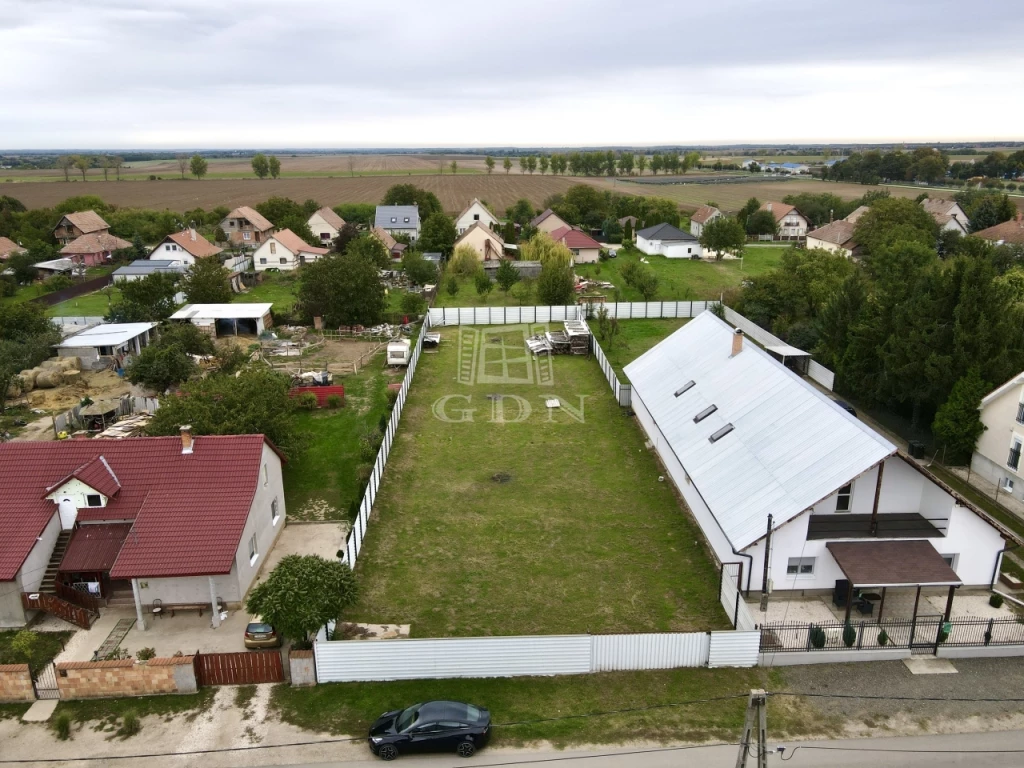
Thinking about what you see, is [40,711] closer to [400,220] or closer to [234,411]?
[234,411]

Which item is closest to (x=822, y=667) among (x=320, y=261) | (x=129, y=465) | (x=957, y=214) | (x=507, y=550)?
(x=507, y=550)

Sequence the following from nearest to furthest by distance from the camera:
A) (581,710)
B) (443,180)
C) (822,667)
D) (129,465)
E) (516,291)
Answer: (581,710) < (822,667) < (129,465) < (516,291) < (443,180)

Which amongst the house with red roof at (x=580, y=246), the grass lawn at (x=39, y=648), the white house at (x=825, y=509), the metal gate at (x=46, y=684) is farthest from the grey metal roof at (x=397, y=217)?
the metal gate at (x=46, y=684)

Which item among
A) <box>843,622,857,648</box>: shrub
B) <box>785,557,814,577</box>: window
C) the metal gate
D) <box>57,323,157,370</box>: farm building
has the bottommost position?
the metal gate

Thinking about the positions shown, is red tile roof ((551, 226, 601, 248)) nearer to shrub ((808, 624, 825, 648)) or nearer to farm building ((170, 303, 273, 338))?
farm building ((170, 303, 273, 338))

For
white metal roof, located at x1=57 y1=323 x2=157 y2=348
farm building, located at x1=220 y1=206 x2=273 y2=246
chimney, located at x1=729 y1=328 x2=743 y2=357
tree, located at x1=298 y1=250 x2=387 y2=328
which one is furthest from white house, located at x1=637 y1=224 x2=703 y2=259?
white metal roof, located at x1=57 y1=323 x2=157 y2=348

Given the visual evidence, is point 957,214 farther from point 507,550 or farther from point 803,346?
point 507,550
